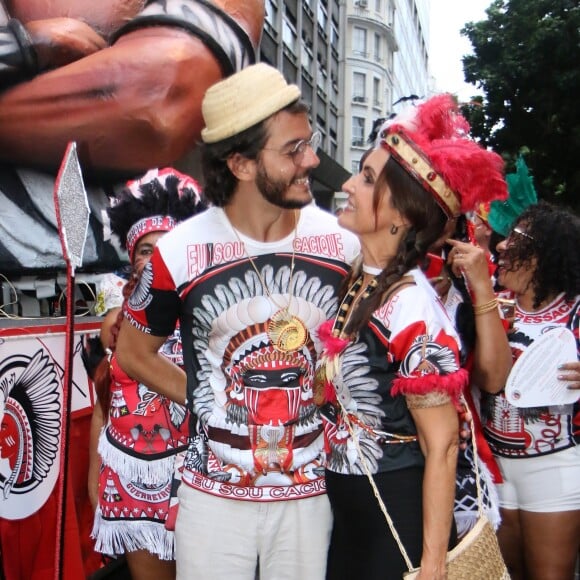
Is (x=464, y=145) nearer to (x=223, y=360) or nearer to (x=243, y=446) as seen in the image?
(x=223, y=360)

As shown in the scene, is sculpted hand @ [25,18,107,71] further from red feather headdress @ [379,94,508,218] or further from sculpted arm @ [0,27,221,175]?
red feather headdress @ [379,94,508,218]

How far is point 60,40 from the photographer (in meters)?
4.73

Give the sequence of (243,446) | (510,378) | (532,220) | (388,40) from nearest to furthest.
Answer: (243,446) < (510,378) < (532,220) < (388,40)

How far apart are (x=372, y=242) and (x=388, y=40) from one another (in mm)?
52266

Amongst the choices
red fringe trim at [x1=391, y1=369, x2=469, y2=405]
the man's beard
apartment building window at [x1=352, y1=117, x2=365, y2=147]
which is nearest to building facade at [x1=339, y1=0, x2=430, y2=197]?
apartment building window at [x1=352, y1=117, x2=365, y2=147]

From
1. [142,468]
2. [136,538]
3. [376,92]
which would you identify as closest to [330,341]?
[142,468]

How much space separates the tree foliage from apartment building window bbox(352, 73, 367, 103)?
33020 mm

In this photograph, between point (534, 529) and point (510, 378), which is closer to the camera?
point (510, 378)

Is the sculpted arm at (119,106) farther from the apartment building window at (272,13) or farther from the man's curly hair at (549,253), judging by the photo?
the apartment building window at (272,13)

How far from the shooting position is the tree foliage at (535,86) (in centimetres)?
1268

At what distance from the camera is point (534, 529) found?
8.48 ft

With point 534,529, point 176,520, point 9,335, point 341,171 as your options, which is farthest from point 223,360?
point 341,171

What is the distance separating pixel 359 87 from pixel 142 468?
47.8 metres

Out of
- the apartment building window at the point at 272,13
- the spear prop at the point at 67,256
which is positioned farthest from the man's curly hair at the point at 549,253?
the apartment building window at the point at 272,13
